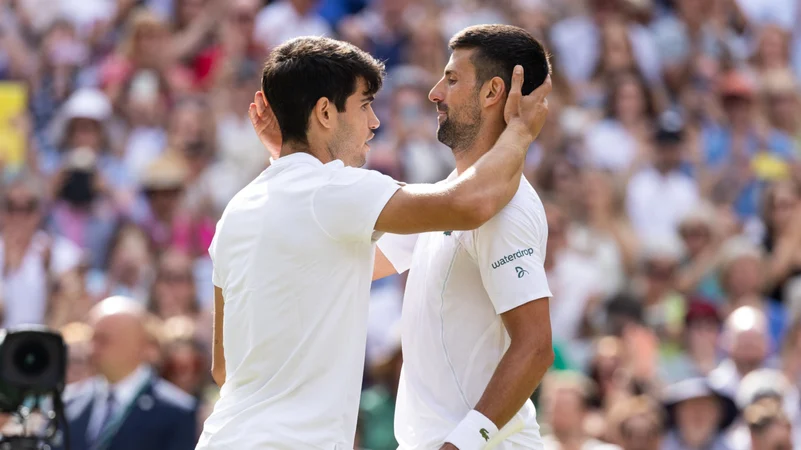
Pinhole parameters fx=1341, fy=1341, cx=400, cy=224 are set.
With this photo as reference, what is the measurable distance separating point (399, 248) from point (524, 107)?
2.32ft

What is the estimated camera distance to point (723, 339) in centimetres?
813

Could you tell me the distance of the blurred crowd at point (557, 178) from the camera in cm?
750

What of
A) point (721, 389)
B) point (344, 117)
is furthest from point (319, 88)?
point (721, 389)

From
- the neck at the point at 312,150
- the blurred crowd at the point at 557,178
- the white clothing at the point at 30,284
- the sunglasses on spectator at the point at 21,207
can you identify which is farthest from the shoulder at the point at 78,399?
the neck at the point at 312,150

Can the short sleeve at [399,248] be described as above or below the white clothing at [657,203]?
above

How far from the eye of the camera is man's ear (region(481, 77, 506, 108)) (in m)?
4.02

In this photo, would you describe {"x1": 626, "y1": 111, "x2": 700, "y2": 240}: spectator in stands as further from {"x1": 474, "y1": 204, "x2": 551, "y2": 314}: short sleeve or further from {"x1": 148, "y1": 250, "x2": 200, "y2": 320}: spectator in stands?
{"x1": 474, "y1": 204, "x2": 551, "y2": 314}: short sleeve

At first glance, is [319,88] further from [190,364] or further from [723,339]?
[723,339]

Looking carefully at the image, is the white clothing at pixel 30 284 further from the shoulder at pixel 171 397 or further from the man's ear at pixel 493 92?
the man's ear at pixel 493 92

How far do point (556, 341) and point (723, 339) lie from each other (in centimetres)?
102

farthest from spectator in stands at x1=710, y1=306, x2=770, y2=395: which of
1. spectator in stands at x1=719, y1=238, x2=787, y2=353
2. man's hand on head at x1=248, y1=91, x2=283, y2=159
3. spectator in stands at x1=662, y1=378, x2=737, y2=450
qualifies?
man's hand on head at x1=248, y1=91, x2=283, y2=159

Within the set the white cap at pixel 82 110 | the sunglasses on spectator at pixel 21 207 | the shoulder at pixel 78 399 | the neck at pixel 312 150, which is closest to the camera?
the neck at pixel 312 150

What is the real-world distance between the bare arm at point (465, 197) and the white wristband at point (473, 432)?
21.1 inches

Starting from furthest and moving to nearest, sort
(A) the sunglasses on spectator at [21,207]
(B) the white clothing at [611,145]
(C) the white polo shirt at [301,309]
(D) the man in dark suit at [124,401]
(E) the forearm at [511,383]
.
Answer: (B) the white clothing at [611,145]
(A) the sunglasses on spectator at [21,207]
(D) the man in dark suit at [124,401]
(E) the forearm at [511,383]
(C) the white polo shirt at [301,309]
